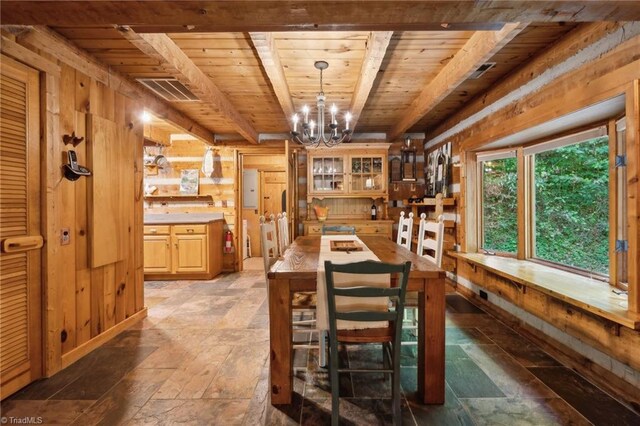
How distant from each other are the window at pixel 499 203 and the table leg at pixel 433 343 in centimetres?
206

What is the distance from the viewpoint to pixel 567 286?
2.21 m

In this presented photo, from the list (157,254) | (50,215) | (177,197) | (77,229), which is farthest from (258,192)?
(50,215)

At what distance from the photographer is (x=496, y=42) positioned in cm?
201

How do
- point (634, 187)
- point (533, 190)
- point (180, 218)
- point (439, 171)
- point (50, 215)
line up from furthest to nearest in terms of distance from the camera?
point (180, 218), point (439, 171), point (533, 190), point (50, 215), point (634, 187)

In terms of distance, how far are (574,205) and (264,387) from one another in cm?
285

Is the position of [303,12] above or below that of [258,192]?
above

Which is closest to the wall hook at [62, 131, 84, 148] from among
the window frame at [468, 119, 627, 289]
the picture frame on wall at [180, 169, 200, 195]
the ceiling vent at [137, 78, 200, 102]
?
the ceiling vent at [137, 78, 200, 102]

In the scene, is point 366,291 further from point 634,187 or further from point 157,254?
point 157,254

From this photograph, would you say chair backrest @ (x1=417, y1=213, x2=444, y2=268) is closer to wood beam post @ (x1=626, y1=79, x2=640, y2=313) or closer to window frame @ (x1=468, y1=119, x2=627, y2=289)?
wood beam post @ (x1=626, y1=79, x2=640, y2=313)

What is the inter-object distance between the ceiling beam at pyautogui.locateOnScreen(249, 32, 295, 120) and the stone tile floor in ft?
7.27

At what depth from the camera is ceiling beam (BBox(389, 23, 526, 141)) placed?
197 cm

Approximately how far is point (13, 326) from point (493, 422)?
275 centimetres

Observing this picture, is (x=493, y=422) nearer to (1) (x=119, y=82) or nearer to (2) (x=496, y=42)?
(2) (x=496, y=42)

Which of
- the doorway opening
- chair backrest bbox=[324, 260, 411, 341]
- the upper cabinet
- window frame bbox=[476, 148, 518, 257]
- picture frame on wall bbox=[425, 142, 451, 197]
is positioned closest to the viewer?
chair backrest bbox=[324, 260, 411, 341]
